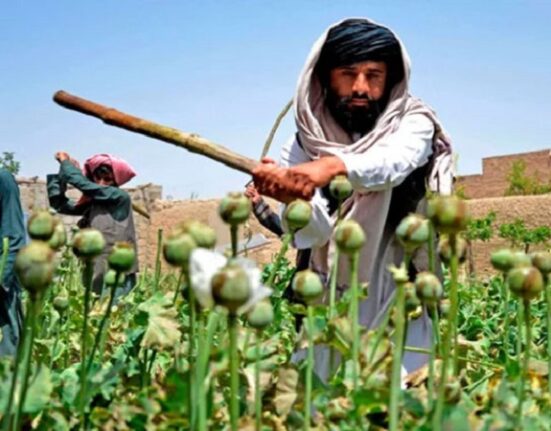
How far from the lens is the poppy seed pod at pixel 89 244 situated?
2.68ft

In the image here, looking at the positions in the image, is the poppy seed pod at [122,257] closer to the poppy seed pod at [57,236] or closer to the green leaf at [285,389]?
the poppy seed pod at [57,236]

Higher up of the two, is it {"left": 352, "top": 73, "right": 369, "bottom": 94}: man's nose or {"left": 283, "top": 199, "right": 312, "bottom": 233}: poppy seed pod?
{"left": 352, "top": 73, "right": 369, "bottom": 94}: man's nose

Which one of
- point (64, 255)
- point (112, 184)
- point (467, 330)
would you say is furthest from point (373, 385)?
point (112, 184)

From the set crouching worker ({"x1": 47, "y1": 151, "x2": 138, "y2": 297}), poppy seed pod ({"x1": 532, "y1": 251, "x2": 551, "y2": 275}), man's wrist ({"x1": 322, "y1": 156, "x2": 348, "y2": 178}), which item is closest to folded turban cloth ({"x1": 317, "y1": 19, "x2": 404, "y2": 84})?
man's wrist ({"x1": 322, "y1": 156, "x2": 348, "y2": 178})

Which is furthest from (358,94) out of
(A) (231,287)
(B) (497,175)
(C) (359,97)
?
(B) (497,175)

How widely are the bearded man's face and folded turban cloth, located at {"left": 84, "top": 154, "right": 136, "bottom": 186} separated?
3288mm

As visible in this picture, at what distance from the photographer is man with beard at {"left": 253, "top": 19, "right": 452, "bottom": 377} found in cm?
209

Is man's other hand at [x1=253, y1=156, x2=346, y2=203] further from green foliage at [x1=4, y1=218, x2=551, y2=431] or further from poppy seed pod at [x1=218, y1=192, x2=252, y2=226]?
poppy seed pod at [x1=218, y1=192, x2=252, y2=226]

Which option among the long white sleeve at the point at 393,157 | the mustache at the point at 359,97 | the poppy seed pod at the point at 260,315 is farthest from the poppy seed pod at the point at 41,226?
the mustache at the point at 359,97

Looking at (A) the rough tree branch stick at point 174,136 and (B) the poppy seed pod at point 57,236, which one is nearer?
(B) the poppy seed pod at point 57,236

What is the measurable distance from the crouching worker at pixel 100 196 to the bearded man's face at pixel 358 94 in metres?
2.86

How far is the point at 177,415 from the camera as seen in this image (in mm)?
775

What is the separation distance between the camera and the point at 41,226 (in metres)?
0.83

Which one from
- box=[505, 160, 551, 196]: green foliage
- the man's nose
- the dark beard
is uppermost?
box=[505, 160, 551, 196]: green foliage
